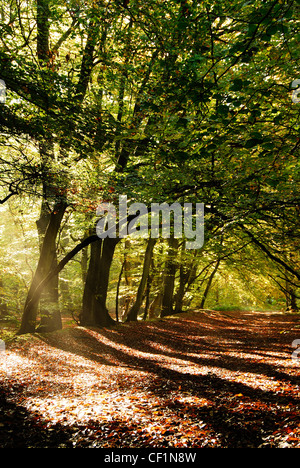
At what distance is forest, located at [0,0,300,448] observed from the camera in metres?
4.20

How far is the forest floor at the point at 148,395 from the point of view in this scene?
381 cm

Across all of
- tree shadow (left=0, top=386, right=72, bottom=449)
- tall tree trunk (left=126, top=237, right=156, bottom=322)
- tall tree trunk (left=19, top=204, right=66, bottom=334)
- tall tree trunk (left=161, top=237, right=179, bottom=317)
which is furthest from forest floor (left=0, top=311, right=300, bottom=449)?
tall tree trunk (left=161, top=237, right=179, bottom=317)

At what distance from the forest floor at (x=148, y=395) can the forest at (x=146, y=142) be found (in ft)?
0.26

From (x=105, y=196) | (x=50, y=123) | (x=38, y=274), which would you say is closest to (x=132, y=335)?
(x=38, y=274)

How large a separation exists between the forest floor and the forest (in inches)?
3.1

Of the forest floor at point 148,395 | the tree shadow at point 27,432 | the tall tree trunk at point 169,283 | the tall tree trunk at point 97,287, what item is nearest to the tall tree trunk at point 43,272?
the forest floor at point 148,395

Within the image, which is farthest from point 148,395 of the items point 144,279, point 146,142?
point 144,279

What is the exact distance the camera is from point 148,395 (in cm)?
550

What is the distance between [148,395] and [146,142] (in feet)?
17.1

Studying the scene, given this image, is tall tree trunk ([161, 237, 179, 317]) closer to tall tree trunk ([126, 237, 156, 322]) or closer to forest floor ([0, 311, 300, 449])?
tall tree trunk ([126, 237, 156, 322])

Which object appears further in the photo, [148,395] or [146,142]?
[146,142]

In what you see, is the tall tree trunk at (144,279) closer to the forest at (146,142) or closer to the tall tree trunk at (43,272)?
the forest at (146,142)

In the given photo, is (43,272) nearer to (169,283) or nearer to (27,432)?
(27,432)

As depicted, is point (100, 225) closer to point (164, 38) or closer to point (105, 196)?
point (105, 196)
